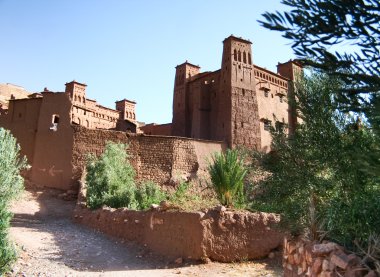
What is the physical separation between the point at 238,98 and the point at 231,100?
62cm

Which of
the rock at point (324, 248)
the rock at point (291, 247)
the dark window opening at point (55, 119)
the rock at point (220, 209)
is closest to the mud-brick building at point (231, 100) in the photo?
the dark window opening at point (55, 119)

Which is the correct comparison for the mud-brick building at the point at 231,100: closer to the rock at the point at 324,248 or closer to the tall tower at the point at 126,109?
the tall tower at the point at 126,109

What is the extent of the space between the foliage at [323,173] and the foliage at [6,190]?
19.0ft

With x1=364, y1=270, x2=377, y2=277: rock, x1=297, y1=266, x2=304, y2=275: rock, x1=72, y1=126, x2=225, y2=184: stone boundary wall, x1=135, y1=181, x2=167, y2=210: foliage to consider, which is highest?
x1=72, y1=126, x2=225, y2=184: stone boundary wall

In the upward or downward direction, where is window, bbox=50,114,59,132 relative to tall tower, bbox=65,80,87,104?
downward

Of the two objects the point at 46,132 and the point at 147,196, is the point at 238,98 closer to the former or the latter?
the point at 147,196

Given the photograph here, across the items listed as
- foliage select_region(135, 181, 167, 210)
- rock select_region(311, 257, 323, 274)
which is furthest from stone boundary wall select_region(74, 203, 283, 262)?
rock select_region(311, 257, 323, 274)

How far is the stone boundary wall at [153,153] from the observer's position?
2062 centimetres

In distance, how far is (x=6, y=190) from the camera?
8727mm

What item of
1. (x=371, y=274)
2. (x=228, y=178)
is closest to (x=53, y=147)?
(x=228, y=178)

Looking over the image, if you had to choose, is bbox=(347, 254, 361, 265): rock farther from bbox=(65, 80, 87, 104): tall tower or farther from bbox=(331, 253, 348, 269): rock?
bbox=(65, 80, 87, 104): tall tower

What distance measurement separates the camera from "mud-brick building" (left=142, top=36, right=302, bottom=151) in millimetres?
25266

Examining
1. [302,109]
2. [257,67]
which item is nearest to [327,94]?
[302,109]

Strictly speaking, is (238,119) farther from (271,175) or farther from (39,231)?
(271,175)
